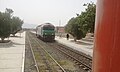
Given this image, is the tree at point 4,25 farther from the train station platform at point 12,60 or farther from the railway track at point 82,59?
the railway track at point 82,59

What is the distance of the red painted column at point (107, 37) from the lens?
1.77 metres

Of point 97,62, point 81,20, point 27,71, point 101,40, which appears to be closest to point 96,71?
point 97,62

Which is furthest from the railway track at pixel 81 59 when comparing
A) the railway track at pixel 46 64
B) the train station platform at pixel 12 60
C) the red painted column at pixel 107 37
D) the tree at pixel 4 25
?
the tree at pixel 4 25

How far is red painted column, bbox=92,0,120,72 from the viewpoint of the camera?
177cm

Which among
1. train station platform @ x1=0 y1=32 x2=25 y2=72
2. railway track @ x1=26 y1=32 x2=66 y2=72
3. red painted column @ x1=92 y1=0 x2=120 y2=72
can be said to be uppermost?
red painted column @ x1=92 y1=0 x2=120 y2=72

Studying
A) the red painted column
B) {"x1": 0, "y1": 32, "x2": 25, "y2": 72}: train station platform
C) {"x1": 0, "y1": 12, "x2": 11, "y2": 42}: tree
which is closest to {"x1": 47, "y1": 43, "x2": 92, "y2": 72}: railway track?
{"x1": 0, "y1": 32, "x2": 25, "y2": 72}: train station platform

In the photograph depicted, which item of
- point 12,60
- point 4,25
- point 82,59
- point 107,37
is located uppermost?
point 4,25

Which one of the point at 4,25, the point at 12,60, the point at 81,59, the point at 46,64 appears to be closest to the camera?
the point at 46,64

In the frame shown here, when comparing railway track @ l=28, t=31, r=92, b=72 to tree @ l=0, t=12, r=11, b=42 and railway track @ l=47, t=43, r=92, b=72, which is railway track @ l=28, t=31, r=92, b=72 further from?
tree @ l=0, t=12, r=11, b=42

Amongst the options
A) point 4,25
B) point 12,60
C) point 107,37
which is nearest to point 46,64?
point 12,60

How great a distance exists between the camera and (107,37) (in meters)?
1.93

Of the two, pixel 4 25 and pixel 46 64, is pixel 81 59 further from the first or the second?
pixel 4 25

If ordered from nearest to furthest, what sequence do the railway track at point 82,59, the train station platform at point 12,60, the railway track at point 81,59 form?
the train station platform at point 12,60
the railway track at point 81,59
the railway track at point 82,59

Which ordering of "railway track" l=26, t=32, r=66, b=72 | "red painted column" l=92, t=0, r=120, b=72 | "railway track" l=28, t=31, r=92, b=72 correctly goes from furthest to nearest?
"railway track" l=28, t=31, r=92, b=72, "railway track" l=26, t=32, r=66, b=72, "red painted column" l=92, t=0, r=120, b=72
